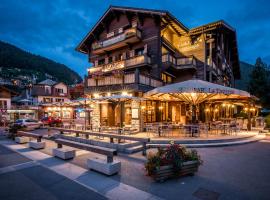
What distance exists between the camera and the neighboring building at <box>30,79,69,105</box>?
38844 mm

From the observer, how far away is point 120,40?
18.9 m

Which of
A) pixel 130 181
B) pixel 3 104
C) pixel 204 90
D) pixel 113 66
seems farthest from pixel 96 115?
pixel 3 104

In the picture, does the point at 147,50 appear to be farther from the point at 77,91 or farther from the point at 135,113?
the point at 77,91

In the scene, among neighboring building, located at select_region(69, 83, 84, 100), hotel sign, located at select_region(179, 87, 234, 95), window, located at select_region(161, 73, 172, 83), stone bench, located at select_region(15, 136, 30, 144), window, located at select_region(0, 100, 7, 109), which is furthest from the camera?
neighboring building, located at select_region(69, 83, 84, 100)

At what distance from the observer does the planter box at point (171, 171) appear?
4.99 meters

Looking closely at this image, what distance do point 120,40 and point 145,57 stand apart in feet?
14.2

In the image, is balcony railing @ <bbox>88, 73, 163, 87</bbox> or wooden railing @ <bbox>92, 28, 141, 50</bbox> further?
wooden railing @ <bbox>92, 28, 141, 50</bbox>

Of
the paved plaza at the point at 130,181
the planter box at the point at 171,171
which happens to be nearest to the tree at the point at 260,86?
the paved plaza at the point at 130,181

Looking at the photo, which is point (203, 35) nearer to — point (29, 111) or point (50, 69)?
point (29, 111)

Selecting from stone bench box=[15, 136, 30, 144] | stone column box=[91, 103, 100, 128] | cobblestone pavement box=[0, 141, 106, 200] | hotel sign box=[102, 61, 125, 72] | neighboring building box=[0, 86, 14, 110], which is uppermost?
hotel sign box=[102, 61, 125, 72]

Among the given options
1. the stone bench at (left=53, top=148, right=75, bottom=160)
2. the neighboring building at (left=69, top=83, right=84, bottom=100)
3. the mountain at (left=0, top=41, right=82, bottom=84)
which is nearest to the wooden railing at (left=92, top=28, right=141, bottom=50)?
the stone bench at (left=53, top=148, right=75, bottom=160)

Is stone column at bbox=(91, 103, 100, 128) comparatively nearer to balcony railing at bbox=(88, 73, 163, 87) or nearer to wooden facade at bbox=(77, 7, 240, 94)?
wooden facade at bbox=(77, 7, 240, 94)

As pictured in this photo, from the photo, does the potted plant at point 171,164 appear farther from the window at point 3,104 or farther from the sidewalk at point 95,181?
the window at point 3,104

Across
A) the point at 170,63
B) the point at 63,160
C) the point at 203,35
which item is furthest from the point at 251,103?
the point at 63,160
